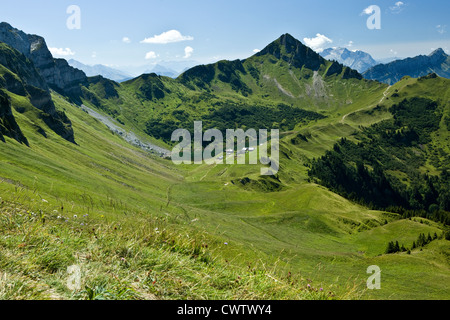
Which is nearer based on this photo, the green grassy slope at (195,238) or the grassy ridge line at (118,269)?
the grassy ridge line at (118,269)

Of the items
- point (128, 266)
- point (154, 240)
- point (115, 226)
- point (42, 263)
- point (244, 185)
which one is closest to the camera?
point (42, 263)

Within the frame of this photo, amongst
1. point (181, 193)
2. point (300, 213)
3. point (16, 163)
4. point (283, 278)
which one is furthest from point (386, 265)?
point (181, 193)

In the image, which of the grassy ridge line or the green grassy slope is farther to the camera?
the green grassy slope

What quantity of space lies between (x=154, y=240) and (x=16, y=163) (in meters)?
66.5

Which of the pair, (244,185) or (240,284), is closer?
(240,284)

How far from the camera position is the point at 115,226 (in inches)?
395

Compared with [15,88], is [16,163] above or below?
below

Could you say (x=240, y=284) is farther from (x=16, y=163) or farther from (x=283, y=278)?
(x=16, y=163)

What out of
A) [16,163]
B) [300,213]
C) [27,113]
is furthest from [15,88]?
[300,213]

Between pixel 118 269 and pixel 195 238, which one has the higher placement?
pixel 118 269

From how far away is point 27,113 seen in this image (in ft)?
447

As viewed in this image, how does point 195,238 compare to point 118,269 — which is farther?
point 195,238

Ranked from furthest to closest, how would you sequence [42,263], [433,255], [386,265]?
1. [433,255]
2. [386,265]
3. [42,263]

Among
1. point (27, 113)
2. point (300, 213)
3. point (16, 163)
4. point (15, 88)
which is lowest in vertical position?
point (300, 213)
